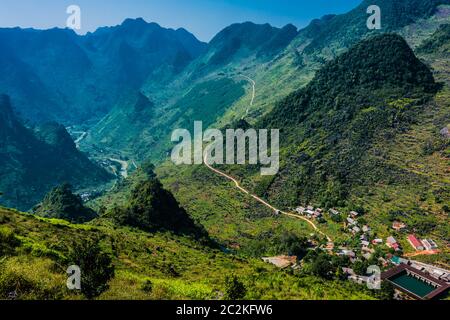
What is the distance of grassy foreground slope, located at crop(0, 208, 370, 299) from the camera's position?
2537 centimetres

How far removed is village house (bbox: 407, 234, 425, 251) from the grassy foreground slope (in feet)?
71.1

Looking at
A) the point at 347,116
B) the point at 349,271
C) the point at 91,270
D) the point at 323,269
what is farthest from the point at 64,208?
the point at 347,116

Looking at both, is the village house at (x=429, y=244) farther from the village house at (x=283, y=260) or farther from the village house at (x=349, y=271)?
the village house at (x=283, y=260)

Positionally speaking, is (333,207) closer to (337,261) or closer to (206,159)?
(337,261)

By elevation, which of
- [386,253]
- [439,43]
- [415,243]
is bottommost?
[386,253]

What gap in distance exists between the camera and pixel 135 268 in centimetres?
4075

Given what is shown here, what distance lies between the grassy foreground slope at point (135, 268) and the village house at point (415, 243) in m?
21.7

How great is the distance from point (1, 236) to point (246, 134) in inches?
5012

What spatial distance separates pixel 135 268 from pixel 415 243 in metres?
54.2

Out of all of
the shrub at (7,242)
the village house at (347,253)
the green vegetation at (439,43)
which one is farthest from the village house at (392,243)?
the green vegetation at (439,43)

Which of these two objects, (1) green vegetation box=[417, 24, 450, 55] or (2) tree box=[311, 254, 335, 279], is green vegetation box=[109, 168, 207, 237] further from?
(1) green vegetation box=[417, 24, 450, 55]

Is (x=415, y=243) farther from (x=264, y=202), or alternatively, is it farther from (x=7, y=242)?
(x=7, y=242)
